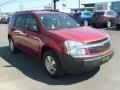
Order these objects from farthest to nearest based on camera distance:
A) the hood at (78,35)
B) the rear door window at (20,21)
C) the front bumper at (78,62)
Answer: the rear door window at (20,21), the hood at (78,35), the front bumper at (78,62)

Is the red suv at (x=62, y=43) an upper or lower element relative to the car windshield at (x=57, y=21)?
lower

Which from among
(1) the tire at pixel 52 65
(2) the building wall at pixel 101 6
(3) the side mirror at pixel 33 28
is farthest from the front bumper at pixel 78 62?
(2) the building wall at pixel 101 6

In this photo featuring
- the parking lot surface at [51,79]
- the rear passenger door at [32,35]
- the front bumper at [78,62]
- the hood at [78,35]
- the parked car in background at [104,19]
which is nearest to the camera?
the front bumper at [78,62]

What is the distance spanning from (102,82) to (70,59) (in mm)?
1050

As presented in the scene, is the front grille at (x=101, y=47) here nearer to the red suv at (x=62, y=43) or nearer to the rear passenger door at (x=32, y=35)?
the red suv at (x=62, y=43)

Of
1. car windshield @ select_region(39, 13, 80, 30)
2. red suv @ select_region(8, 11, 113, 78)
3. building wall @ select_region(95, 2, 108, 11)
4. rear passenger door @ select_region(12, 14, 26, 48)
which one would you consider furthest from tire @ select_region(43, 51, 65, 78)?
building wall @ select_region(95, 2, 108, 11)

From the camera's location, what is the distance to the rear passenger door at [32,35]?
721cm

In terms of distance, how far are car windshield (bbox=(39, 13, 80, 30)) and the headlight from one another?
4.17 feet

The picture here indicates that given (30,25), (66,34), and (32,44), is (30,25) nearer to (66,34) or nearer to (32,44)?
(32,44)

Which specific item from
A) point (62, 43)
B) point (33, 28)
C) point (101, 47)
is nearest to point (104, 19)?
point (33, 28)

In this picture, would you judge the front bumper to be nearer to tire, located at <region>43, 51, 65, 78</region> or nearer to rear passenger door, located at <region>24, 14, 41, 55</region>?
tire, located at <region>43, 51, 65, 78</region>

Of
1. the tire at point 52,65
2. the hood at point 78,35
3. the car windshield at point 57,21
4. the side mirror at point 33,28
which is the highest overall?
the car windshield at point 57,21

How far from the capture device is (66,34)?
253 inches

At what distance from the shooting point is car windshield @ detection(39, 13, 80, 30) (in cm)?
721
